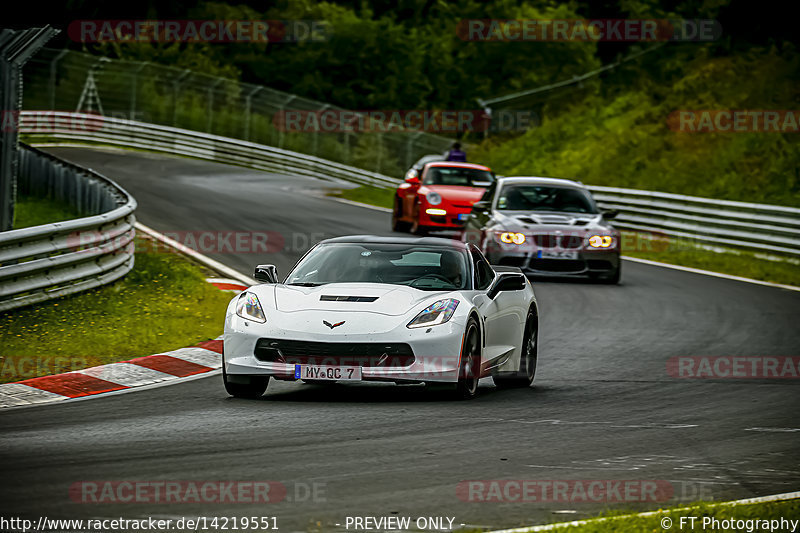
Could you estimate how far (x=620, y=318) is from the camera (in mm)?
16750

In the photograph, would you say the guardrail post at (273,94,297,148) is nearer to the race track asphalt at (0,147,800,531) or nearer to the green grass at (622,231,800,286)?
the green grass at (622,231,800,286)

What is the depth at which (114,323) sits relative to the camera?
45.8 ft

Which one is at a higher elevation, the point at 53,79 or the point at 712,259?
the point at 53,79

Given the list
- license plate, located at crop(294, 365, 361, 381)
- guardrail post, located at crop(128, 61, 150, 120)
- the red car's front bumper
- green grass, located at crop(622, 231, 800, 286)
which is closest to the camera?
license plate, located at crop(294, 365, 361, 381)

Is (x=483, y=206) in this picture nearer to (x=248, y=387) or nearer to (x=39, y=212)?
(x=39, y=212)

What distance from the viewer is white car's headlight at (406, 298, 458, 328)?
32.5 feet

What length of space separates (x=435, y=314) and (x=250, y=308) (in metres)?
1.36

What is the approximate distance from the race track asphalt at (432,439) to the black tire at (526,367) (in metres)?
0.19

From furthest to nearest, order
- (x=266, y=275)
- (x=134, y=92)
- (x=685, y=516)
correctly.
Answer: (x=134, y=92)
(x=266, y=275)
(x=685, y=516)

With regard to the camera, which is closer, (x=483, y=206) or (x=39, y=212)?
(x=483, y=206)

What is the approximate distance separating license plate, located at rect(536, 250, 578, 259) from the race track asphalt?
17.9ft

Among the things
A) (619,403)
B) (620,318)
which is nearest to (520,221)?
(620,318)

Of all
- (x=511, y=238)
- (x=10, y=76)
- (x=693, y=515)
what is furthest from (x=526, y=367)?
(x=511, y=238)

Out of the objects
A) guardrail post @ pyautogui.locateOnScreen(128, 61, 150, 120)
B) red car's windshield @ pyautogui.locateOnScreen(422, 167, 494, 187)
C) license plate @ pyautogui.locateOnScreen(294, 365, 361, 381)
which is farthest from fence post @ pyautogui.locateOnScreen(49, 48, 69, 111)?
license plate @ pyautogui.locateOnScreen(294, 365, 361, 381)
